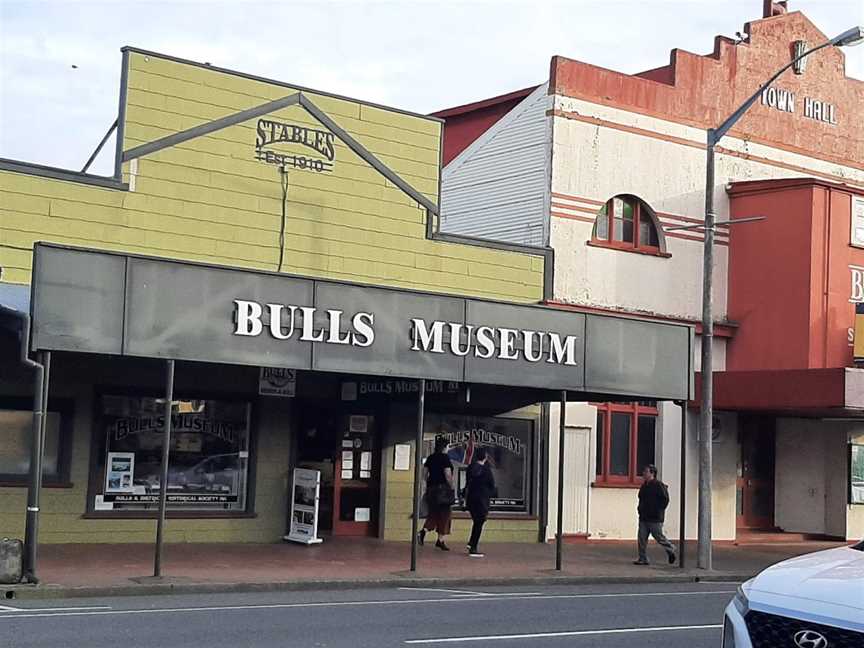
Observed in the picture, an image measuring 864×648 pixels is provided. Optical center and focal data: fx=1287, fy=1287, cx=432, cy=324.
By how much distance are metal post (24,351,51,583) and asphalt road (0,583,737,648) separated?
0.95 m

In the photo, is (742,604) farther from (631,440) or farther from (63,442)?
(631,440)

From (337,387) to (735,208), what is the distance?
1041 centimetres

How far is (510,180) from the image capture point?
2564 cm

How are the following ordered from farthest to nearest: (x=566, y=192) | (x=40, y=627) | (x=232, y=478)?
(x=566, y=192) < (x=232, y=478) < (x=40, y=627)

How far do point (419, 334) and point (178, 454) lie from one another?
16.1 feet

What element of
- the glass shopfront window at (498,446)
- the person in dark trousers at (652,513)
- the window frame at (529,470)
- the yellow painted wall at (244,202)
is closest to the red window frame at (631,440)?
the window frame at (529,470)

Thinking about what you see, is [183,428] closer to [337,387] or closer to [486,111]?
[337,387]

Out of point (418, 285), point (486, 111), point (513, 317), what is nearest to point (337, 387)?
point (418, 285)

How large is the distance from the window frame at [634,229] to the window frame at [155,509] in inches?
314

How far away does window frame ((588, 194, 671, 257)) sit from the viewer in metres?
25.6

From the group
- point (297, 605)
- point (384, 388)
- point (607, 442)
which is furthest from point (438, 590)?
point (607, 442)

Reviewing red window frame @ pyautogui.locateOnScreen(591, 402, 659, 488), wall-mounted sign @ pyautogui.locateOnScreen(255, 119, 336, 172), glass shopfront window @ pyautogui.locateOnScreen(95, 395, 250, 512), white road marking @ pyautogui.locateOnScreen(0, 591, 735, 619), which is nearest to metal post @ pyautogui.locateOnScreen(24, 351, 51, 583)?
white road marking @ pyautogui.locateOnScreen(0, 591, 735, 619)

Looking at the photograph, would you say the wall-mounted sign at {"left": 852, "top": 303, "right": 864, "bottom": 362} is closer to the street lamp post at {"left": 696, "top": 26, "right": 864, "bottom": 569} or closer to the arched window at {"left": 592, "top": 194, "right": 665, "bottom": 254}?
the arched window at {"left": 592, "top": 194, "right": 665, "bottom": 254}

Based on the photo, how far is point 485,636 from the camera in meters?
11.6
